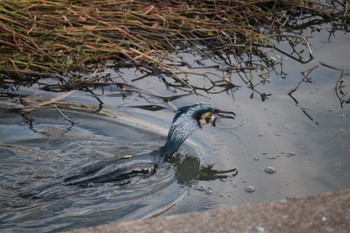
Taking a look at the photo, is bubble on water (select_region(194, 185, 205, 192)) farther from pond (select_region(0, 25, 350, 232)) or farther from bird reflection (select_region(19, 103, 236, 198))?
bird reflection (select_region(19, 103, 236, 198))

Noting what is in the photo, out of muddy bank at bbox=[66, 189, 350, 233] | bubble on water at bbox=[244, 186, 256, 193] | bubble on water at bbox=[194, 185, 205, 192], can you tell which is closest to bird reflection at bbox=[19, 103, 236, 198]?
bubble on water at bbox=[194, 185, 205, 192]

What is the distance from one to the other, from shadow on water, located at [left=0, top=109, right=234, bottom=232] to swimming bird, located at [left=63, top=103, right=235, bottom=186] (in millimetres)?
56

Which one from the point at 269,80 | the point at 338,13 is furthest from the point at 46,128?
the point at 338,13

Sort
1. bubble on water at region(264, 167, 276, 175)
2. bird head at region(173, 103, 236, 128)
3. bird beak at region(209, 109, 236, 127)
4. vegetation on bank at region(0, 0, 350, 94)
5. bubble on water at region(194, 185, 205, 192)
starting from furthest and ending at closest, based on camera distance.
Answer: vegetation on bank at region(0, 0, 350, 94)
bird beak at region(209, 109, 236, 127)
bird head at region(173, 103, 236, 128)
bubble on water at region(264, 167, 276, 175)
bubble on water at region(194, 185, 205, 192)

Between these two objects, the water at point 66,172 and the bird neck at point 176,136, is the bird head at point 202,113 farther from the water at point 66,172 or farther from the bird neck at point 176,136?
the water at point 66,172

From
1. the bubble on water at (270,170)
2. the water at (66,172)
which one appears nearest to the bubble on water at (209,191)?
the water at (66,172)

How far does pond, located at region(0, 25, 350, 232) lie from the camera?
5.55 metres

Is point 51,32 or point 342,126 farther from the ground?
point 51,32

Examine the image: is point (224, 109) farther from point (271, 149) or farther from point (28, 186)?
point (28, 186)

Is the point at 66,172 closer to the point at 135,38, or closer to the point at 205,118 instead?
the point at 205,118

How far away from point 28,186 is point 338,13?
4568 millimetres

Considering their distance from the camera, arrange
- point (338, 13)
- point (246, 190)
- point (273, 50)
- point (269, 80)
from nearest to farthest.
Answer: point (246, 190) → point (269, 80) → point (273, 50) → point (338, 13)

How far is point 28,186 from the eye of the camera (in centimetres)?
584

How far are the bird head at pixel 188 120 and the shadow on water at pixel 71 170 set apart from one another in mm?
148
